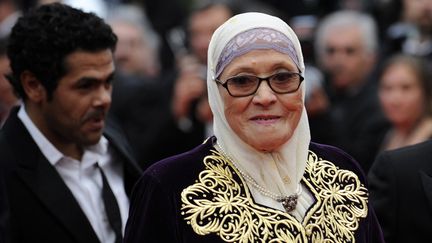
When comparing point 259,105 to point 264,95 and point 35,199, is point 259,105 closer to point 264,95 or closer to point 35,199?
point 264,95

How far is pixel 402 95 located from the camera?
7.93 m

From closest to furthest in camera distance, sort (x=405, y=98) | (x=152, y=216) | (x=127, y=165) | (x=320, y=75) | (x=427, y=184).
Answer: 1. (x=152, y=216)
2. (x=427, y=184)
3. (x=127, y=165)
4. (x=405, y=98)
5. (x=320, y=75)

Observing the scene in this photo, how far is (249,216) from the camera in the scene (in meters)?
4.11

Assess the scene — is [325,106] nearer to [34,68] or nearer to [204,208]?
[34,68]

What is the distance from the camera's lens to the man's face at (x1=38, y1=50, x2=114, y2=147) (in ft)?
17.2

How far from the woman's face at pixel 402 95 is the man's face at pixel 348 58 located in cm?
173

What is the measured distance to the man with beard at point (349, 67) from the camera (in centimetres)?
916

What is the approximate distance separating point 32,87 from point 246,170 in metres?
1.51

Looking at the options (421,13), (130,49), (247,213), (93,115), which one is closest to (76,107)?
(93,115)

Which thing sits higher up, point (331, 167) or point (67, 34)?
point (67, 34)

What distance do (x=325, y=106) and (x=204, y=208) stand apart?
487cm

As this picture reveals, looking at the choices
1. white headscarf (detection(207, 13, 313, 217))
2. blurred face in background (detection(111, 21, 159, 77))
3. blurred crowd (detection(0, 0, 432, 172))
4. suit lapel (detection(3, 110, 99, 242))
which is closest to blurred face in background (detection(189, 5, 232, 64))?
blurred crowd (detection(0, 0, 432, 172))

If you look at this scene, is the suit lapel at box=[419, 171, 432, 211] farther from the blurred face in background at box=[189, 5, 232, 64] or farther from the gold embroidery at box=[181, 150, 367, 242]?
the blurred face in background at box=[189, 5, 232, 64]

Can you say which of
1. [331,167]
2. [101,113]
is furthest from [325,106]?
[331,167]
